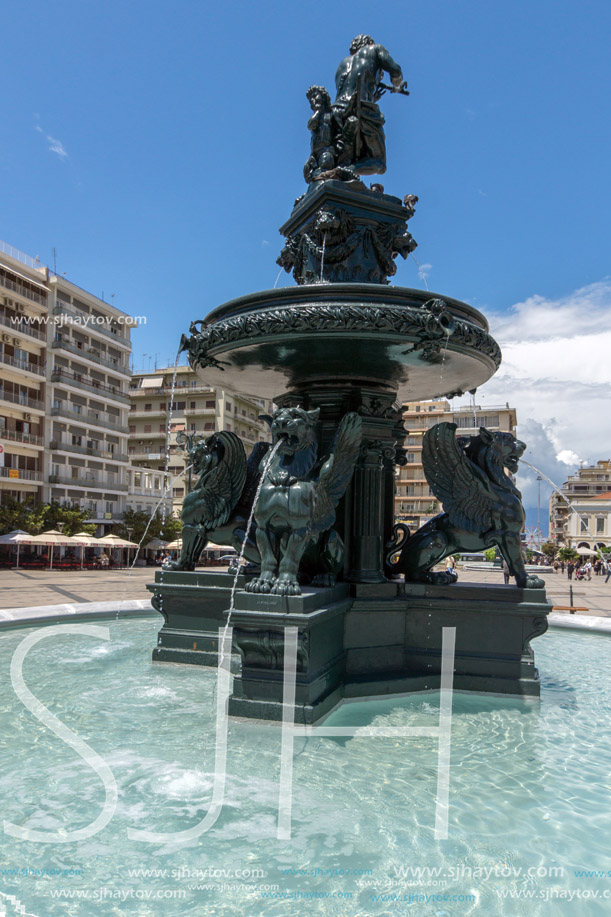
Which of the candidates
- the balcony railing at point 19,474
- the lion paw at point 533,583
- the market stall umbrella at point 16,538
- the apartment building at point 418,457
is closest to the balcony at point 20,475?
the balcony railing at point 19,474

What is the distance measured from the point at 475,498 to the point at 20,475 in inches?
1499

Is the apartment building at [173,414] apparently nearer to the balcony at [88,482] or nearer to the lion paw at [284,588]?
the balcony at [88,482]

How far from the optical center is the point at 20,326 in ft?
129

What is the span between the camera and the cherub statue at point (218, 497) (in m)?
6.01

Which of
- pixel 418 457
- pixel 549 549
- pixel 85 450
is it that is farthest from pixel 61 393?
pixel 549 549

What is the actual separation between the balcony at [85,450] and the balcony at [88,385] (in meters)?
3.92

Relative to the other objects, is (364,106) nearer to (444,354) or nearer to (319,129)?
(319,129)

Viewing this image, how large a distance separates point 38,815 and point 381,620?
127 inches

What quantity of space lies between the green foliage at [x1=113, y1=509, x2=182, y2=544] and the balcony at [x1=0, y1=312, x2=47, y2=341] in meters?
12.7

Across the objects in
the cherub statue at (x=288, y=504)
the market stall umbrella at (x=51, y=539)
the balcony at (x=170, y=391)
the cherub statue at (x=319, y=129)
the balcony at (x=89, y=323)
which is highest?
the balcony at (x=89, y=323)

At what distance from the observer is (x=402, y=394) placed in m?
7.31

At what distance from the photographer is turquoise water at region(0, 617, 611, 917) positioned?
93.0 inches

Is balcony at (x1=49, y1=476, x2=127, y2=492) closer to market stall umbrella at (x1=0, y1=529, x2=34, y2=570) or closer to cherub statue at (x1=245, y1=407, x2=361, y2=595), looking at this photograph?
market stall umbrella at (x1=0, y1=529, x2=34, y2=570)

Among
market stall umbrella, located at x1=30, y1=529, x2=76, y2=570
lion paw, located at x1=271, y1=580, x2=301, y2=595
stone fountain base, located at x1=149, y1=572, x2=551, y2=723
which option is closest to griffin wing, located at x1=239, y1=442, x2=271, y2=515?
stone fountain base, located at x1=149, y1=572, x2=551, y2=723
